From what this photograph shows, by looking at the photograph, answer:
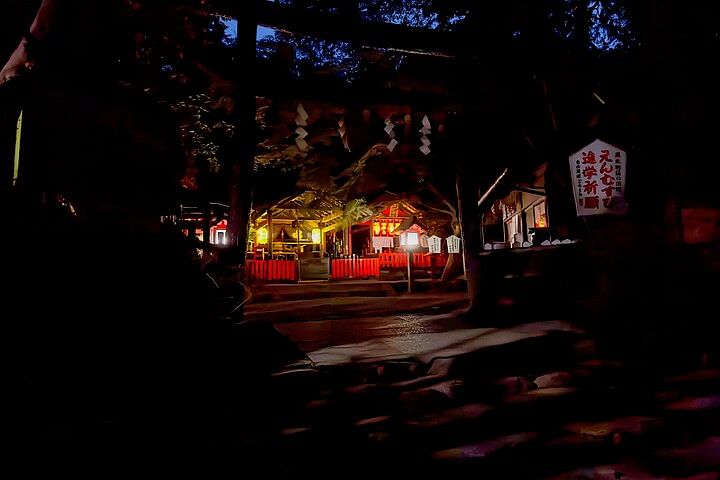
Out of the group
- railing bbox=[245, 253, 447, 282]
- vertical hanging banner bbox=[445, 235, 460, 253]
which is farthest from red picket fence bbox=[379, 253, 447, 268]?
vertical hanging banner bbox=[445, 235, 460, 253]

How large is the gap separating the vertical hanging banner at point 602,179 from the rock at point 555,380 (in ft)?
15.0

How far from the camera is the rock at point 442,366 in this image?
4.98 metres

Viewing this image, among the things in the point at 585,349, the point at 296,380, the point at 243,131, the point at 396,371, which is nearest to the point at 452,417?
the point at 396,371

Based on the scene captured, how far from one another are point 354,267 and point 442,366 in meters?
19.5

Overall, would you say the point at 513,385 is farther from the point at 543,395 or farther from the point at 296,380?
the point at 296,380

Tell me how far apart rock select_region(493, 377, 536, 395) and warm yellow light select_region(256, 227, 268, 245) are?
23.5 metres

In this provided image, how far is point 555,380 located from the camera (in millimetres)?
4551

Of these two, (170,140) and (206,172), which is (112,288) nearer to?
(170,140)

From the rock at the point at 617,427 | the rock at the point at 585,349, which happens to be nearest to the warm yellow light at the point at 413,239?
the rock at the point at 585,349

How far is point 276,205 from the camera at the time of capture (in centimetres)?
2472

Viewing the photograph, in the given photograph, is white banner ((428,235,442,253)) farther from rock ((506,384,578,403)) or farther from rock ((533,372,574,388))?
rock ((506,384,578,403))

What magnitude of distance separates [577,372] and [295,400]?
3.22 meters

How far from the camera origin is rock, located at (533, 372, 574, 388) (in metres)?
4.51

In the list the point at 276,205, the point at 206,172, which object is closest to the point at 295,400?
the point at 206,172
